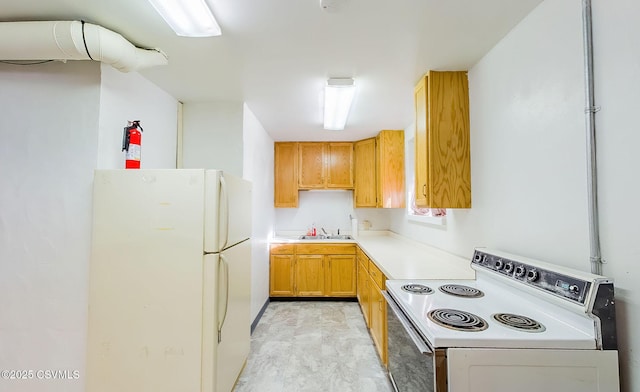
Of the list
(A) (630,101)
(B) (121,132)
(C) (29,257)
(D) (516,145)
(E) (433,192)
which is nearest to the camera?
(A) (630,101)

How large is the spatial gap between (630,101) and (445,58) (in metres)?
1.12

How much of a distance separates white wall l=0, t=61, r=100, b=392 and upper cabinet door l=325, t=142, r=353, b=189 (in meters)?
3.04

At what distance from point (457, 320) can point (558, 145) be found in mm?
937

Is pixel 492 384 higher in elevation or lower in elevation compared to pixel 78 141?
lower

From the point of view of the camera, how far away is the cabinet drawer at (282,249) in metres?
3.87

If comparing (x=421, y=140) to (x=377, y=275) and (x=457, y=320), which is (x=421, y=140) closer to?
(x=377, y=275)

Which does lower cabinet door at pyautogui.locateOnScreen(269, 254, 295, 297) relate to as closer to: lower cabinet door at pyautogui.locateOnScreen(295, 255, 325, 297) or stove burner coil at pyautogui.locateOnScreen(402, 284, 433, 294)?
lower cabinet door at pyautogui.locateOnScreen(295, 255, 325, 297)

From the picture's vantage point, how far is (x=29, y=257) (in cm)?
166

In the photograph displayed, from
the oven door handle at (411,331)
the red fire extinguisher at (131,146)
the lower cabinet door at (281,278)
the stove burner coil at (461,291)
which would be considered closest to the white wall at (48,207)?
the red fire extinguisher at (131,146)

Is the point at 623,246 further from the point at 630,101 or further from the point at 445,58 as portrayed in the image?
the point at 445,58

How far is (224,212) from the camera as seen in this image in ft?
5.60

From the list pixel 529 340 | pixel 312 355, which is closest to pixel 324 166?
pixel 312 355

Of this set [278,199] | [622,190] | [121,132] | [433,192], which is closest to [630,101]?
[622,190]

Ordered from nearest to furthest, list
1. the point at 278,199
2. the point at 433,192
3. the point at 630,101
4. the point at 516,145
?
the point at 630,101, the point at 516,145, the point at 433,192, the point at 278,199
